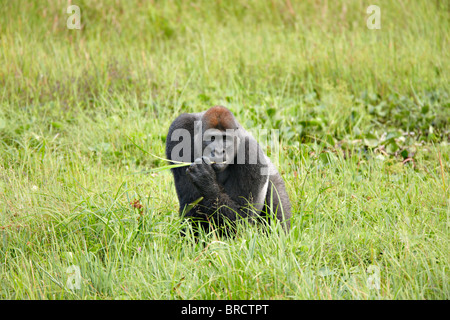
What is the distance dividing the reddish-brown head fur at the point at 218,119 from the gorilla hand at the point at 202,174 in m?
0.24

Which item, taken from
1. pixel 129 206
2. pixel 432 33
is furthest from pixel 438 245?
pixel 432 33

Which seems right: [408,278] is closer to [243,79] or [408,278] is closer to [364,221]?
[364,221]

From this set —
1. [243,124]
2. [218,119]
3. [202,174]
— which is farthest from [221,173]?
[243,124]

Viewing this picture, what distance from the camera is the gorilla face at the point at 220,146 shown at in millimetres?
3123

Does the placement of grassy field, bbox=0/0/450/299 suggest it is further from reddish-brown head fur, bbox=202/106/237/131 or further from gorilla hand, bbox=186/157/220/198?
reddish-brown head fur, bbox=202/106/237/131

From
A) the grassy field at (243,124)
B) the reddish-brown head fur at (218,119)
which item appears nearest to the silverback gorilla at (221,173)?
the reddish-brown head fur at (218,119)

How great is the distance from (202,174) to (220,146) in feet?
0.81

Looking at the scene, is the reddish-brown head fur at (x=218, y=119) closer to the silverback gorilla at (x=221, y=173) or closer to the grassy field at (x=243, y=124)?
the silverback gorilla at (x=221, y=173)

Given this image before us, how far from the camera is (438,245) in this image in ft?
10.4

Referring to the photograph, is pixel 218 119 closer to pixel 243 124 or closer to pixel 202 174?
pixel 202 174

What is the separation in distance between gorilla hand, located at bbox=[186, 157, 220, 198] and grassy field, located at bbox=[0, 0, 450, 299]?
38 centimetres

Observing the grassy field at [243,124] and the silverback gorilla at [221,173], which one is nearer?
the grassy field at [243,124]

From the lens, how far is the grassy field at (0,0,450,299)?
2.91m
